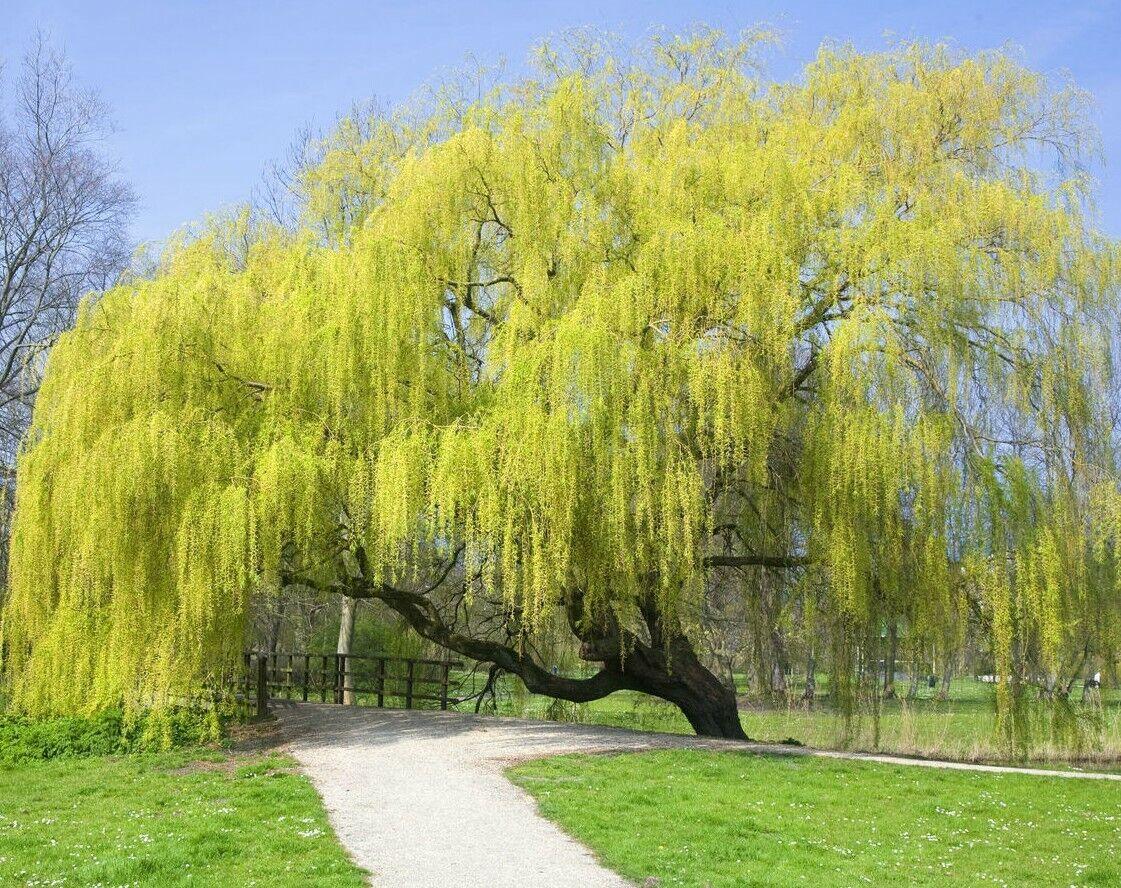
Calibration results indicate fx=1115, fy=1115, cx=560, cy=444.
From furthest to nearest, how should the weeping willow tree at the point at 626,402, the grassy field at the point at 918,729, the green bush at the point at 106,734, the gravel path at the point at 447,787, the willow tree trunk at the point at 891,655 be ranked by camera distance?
1. the willow tree trunk at the point at 891,655
2. the grassy field at the point at 918,729
3. the green bush at the point at 106,734
4. the weeping willow tree at the point at 626,402
5. the gravel path at the point at 447,787

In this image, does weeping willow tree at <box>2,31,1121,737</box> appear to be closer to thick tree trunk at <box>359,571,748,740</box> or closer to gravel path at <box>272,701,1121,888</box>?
thick tree trunk at <box>359,571,748,740</box>

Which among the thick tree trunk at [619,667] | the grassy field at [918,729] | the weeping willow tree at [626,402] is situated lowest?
the grassy field at [918,729]

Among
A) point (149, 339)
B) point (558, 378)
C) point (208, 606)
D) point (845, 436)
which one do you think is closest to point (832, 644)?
point (845, 436)

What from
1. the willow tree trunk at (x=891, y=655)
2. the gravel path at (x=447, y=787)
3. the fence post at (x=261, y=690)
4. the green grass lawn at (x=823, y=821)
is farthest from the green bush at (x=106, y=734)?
the willow tree trunk at (x=891, y=655)

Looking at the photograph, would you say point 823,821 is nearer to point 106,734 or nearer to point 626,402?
point 626,402

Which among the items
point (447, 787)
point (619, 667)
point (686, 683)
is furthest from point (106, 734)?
point (686, 683)

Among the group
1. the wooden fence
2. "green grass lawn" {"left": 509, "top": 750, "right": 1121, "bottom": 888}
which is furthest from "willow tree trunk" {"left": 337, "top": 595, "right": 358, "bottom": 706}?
"green grass lawn" {"left": 509, "top": 750, "right": 1121, "bottom": 888}

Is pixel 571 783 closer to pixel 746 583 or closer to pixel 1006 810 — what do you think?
pixel 1006 810

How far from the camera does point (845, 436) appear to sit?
1116 cm

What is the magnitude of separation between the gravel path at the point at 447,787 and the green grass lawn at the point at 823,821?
1.16 ft

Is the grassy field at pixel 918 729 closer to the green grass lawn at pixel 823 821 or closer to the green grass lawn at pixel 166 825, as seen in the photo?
the green grass lawn at pixel 823 821

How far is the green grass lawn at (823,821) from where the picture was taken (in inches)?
271

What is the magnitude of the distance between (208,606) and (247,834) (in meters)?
3.83

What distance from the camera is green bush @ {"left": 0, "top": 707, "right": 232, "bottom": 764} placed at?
11750 mm
